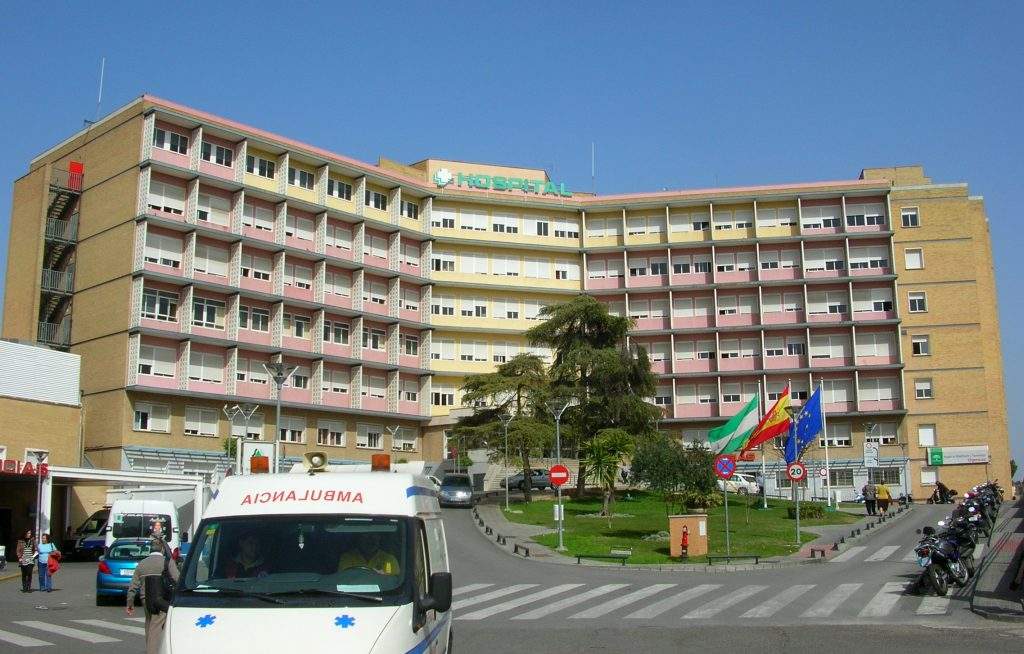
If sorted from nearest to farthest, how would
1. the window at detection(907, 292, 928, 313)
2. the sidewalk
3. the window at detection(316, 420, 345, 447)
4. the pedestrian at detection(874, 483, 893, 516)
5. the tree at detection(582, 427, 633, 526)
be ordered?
the sidewalk
the tree at detection(582, 427, 633, 526)
the pedestrian at detection(874, 483, 893, 516)
the window at detection(316, 420, 345, 447)
the window at detection(907, 292, 928, 313)

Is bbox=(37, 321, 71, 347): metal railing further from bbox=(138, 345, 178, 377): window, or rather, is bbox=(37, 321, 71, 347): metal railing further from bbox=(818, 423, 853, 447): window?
bbox=(818, 423, 853, 447): window

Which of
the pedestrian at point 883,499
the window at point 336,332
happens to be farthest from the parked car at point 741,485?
the window at point 336,332

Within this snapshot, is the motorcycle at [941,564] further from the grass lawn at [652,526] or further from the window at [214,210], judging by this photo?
the window at [214,210]

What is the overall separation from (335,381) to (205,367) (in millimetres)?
10037

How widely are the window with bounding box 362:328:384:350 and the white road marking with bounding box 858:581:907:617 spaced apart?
5079cm

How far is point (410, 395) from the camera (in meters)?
71.6

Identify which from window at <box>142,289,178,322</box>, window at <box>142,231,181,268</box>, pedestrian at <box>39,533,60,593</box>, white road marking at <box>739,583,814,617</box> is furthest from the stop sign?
window at <box>142,231,181,268</box>

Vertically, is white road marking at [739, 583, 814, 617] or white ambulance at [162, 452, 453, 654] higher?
white ambulance at [162, 452, 453, 654]

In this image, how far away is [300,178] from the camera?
6600 centimetres

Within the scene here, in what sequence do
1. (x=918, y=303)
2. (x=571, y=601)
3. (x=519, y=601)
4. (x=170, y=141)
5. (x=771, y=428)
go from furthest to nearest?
1. (x=918, y=303)
2. (x=170, y=141)
3. (x=771, y=428)
4. (x=519, y=601)
5. (x=571, y=601)

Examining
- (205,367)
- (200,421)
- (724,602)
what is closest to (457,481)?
(200,421)

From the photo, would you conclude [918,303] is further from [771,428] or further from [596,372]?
[771,428]

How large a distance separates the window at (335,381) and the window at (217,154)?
14.5 metres

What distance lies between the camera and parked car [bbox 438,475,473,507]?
53.2m
